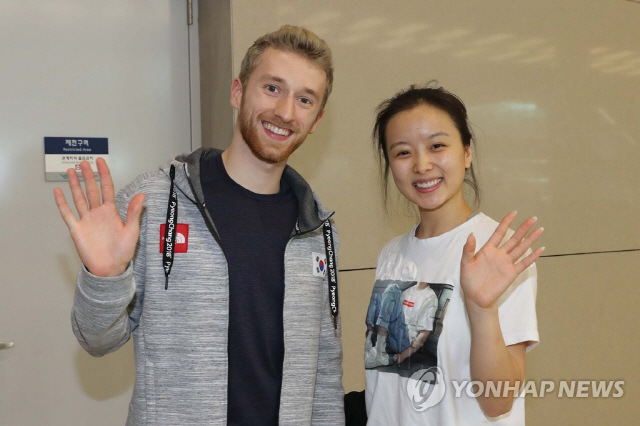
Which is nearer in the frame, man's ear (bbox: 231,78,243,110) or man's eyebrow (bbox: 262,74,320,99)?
man's eyebrow (bbox: 262,74,320,99)

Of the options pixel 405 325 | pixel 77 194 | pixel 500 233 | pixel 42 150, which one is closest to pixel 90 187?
pixel 77 194

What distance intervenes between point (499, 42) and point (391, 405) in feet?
7.46

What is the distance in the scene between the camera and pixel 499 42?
325cm

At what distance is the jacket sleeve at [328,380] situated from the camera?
186cm

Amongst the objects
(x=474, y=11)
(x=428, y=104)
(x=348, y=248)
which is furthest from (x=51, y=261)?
(x=474, y=11)

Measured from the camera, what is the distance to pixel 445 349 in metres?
1.54

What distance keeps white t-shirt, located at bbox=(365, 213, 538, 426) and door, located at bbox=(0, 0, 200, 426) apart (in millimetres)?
1498

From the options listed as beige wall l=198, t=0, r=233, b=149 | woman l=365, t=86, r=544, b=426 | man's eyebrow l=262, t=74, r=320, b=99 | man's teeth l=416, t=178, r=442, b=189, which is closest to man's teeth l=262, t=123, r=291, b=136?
man's eyebrow l=262, t=74, r=320, b=99

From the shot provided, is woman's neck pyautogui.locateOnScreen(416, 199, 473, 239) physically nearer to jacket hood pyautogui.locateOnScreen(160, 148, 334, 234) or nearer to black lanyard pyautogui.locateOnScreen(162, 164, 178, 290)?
jacket hood pyautogui.locateOnScreen(160, 148, 334, 234)

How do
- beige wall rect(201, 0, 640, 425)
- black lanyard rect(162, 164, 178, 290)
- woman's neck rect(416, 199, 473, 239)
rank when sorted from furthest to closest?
beige wall rect(201, 0, 640, 425)
woman's neck rect(416, 199, 473, 239)
black lanyard rect(162, 164, 178, 290)

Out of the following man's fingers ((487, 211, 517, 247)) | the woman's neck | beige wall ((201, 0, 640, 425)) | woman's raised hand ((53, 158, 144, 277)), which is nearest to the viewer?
woman's raised hand ((53, 158, 144, 277))

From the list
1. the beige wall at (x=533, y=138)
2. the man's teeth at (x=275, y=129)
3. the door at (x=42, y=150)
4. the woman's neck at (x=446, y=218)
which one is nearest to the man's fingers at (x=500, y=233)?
the woman's neck at (x=446, y=218)

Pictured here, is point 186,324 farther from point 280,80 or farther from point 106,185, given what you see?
point 280,80

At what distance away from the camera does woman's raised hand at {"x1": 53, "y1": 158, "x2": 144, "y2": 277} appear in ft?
4.49
